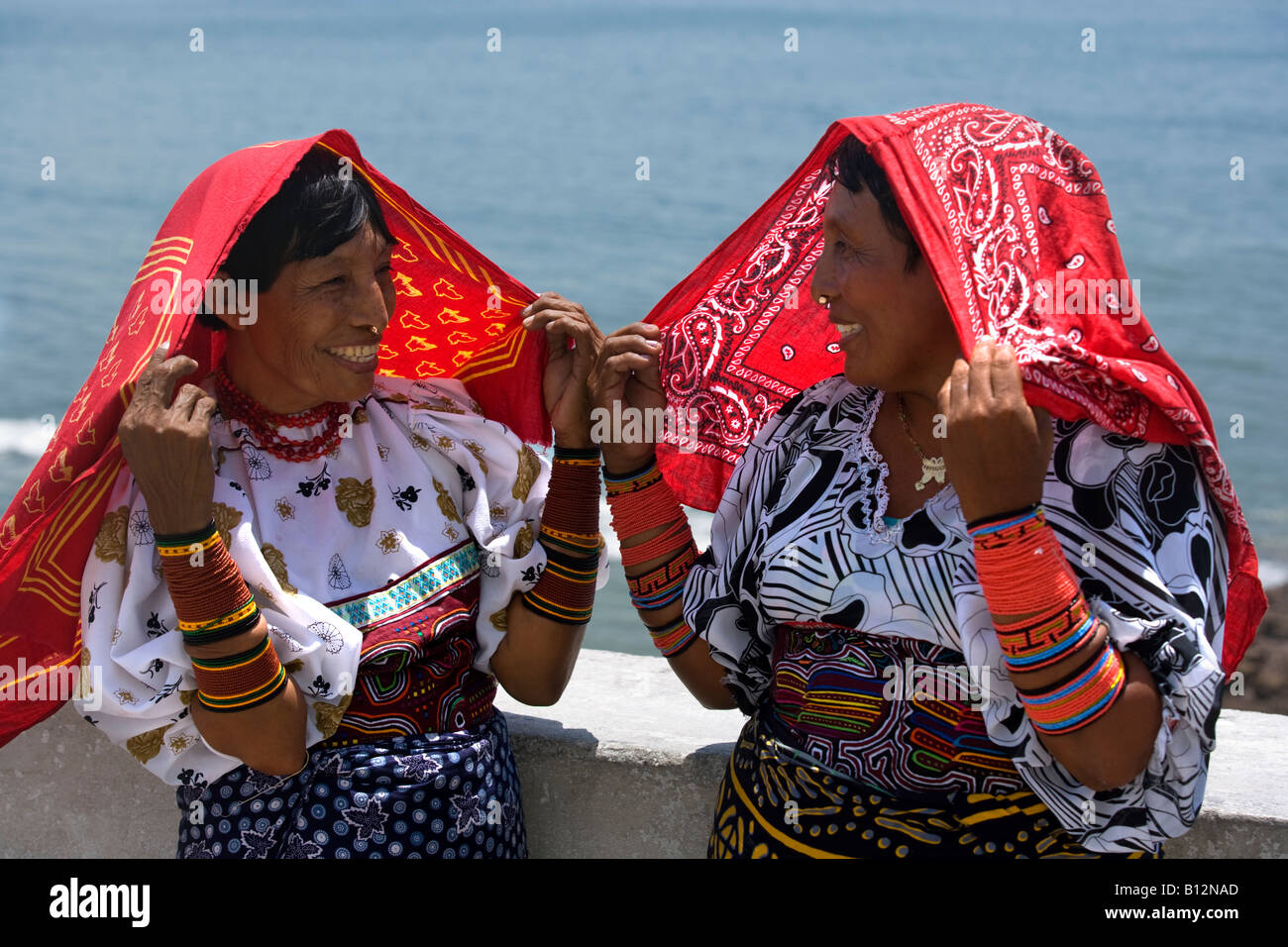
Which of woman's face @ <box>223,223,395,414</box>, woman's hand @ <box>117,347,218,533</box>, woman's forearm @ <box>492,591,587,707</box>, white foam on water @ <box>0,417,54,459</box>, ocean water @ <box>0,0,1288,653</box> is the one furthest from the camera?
ocean water @ <box>0,0,1288,653</box>

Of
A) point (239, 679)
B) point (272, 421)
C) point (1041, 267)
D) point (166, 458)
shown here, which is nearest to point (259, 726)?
point (239, 679)

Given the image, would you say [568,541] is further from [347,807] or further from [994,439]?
[994,439]

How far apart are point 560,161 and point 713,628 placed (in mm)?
20010

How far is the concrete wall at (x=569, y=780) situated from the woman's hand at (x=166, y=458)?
3.26 ft

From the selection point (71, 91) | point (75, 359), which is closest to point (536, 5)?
point (71, 91)

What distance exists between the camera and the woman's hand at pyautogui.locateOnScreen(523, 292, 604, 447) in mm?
2943

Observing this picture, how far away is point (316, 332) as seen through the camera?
2.70m

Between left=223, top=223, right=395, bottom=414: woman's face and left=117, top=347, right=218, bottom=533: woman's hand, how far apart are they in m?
0.28

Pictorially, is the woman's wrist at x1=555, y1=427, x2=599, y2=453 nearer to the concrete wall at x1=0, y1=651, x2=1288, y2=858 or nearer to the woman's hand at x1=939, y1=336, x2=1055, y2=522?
the concrete wall at x1=0, y1=651, x2=1288, y2=858

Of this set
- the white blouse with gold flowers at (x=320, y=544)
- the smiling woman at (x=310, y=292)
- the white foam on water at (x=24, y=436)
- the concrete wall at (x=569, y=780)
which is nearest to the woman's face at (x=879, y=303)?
the white blouse with gold flowers at (x=320, y=544)

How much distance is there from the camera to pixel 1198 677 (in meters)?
2.19

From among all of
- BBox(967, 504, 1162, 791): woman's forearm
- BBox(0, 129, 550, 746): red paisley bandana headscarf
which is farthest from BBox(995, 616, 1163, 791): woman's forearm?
BBox(0, 129, 550, 746): red paisley bandana headscarf
